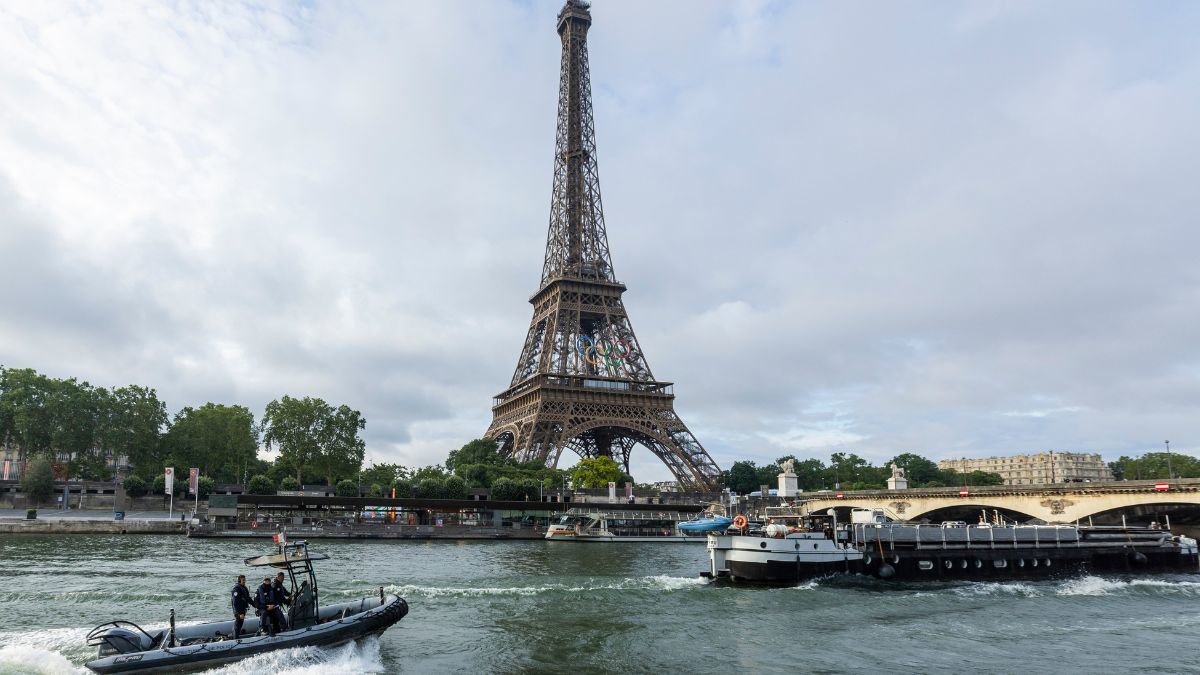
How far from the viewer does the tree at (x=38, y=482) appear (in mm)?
91000

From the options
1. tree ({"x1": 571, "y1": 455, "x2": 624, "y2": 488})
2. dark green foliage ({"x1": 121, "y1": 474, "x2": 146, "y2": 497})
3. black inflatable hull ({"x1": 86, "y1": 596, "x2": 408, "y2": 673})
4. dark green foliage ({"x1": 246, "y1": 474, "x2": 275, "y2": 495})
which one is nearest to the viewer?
black inflatable hull ({"x1": 86, "y1": 596, "x2": 408, "y2": 673})

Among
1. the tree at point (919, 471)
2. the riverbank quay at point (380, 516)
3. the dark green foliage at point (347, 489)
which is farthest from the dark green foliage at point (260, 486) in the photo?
the tree at point (919, 471)

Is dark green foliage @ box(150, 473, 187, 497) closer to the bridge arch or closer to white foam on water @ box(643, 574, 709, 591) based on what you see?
white foam on water @ box(643, 574, 709, 591)

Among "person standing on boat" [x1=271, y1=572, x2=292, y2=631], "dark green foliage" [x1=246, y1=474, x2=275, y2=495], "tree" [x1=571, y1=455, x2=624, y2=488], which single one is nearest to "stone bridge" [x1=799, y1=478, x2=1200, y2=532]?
"tree" [x1=571, y1=455, x2=624, y2=488]

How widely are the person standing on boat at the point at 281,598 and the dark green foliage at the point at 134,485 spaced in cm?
8130

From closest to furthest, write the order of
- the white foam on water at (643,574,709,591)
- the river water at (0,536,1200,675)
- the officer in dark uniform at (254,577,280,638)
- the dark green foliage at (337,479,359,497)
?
the officer in dark uniform at (254,577,280,638) → the river water at (0,536,1200,675) → the white foam on water at (643,574,709,591) → the dark green foliage at (337,479,359,497)

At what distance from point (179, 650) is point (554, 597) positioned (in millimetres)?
16111

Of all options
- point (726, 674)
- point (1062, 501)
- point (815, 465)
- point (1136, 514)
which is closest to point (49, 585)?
point (726, 674)

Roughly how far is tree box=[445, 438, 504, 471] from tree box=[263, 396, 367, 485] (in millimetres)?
12889

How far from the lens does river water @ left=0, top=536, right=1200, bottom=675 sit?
23.1 metres

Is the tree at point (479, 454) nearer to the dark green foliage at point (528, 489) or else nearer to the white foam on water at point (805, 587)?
the dark green foliage at point (528, 489)

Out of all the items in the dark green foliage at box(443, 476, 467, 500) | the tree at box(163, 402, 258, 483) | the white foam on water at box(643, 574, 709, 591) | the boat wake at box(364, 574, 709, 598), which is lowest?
the white foam on water at box(643, 574, 709, 591)

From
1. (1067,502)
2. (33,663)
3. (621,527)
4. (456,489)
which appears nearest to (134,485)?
(456,489)

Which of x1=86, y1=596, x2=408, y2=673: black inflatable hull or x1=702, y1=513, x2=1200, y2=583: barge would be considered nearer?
x1=86, y1=596, x2=408, y2=673: black inflatable hull
